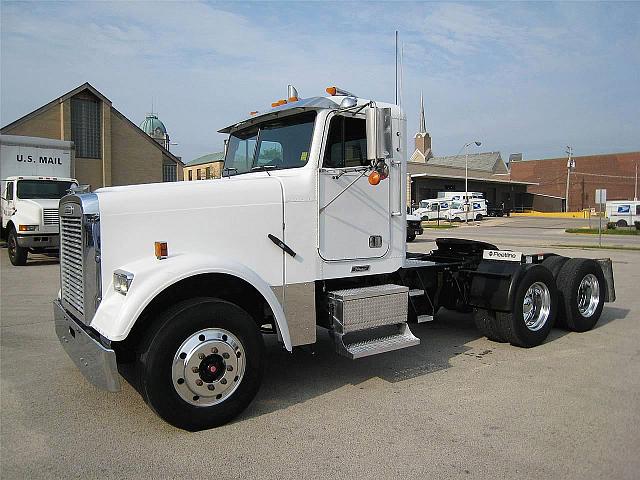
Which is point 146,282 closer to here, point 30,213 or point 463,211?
point 30,213

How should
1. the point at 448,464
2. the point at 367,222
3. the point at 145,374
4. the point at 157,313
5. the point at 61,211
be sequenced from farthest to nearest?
the point at 367,222 → the point at 61,211 → the point at 157,313 → the point at 145,374 → the point at 448,464

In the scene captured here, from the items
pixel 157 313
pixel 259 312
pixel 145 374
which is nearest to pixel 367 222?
pixel 259 312

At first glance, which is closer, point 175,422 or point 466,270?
point 175,422

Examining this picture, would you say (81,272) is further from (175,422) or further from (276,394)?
(276,394)

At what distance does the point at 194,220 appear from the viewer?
4328 millimetres

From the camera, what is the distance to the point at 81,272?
429 cm

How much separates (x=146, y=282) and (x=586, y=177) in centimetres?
8761

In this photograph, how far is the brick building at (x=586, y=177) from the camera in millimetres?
77500

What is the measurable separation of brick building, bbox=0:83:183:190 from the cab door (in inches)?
1061

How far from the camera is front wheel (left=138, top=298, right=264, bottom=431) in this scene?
12.7 ft

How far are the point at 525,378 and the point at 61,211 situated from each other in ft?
15.0

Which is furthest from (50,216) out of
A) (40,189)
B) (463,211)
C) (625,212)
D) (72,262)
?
(625,212)

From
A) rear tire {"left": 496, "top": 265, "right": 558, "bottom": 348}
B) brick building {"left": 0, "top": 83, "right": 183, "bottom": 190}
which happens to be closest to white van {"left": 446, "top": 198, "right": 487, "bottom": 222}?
brick building {"left": 0, "top": 83, "right": 183, "bottom": 190}

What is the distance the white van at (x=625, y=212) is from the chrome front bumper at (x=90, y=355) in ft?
146
